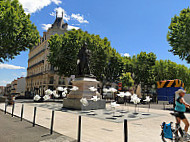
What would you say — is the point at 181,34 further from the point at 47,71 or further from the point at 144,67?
the point at 47,71

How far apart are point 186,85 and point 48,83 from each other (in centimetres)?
4422

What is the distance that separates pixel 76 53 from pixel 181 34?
16132 millimetres

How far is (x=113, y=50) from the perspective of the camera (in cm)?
3156

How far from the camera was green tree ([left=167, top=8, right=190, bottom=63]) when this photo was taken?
701 inches

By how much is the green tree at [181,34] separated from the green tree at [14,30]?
61.1ft

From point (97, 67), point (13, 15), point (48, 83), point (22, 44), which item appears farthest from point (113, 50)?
point (48, 83)

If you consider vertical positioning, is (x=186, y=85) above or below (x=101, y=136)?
above

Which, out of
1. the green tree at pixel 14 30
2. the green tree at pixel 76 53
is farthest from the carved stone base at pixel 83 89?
the green tree at pixel 76 53

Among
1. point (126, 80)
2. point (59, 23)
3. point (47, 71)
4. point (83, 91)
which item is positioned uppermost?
point (59, 23)

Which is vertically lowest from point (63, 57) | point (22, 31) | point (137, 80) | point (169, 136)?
point (169, 136)

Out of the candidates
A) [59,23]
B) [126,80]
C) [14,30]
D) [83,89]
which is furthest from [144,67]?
[59,23]

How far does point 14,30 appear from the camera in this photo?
18359 millimetres

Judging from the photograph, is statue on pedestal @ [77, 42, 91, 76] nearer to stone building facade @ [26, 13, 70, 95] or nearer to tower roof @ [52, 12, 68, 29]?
stone building facade @ [26, 13, 70, 95]

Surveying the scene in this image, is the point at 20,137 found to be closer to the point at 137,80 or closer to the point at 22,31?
the point at 22,31
